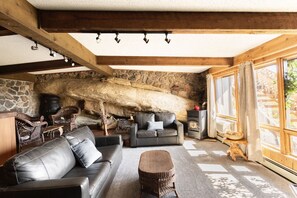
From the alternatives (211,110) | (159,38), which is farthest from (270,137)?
(159,38)

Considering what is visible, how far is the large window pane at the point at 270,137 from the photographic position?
3402mm

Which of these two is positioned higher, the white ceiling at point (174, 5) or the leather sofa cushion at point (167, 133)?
the white ceiling at point (174, 5)

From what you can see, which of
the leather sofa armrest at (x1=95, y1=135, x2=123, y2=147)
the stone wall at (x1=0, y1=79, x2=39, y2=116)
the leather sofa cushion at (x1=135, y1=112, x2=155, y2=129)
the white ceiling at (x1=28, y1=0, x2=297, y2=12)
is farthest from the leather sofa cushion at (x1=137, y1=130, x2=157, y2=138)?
the stone wall at (x1=0, y1=79, x2=39, y2=116)

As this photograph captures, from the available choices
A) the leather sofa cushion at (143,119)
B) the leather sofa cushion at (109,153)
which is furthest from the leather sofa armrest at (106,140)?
the leather sofa cushion at (143,119)

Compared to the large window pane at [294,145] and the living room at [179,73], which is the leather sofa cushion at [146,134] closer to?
the living room at [179,73]

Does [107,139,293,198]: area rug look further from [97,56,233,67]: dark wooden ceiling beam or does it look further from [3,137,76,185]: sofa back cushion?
[97,56,233,67]: dark wooden ceiling beam

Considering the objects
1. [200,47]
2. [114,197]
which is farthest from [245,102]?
[114,197]

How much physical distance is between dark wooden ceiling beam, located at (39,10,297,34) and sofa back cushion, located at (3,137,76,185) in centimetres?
138

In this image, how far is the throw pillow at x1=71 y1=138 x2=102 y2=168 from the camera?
2555 mm

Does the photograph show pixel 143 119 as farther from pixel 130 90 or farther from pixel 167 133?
pixel 130 90

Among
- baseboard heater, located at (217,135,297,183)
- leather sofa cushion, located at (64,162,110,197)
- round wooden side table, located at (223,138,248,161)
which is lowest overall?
baseboard heater, located at (217,135,297,183)

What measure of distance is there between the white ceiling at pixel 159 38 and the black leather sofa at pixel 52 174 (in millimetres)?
1595

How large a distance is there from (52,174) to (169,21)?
7.02 feet

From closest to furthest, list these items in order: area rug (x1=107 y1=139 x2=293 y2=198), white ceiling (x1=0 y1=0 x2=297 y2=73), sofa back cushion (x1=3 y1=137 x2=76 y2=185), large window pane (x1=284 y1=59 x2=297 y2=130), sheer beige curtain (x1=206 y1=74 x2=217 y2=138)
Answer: sofa back cushion (x1=3 y1=137 x2=76 y2=185), white ceiling (x1=0 y1=0 x2=297 y2=73), area rug (x1=107 y1=139 x2=293 y2=198), large window pane (x1=284 y1=59 x2=297 y2=130), sheer beige curtain (x1=206 y1=74 x2=217 y2=138)
